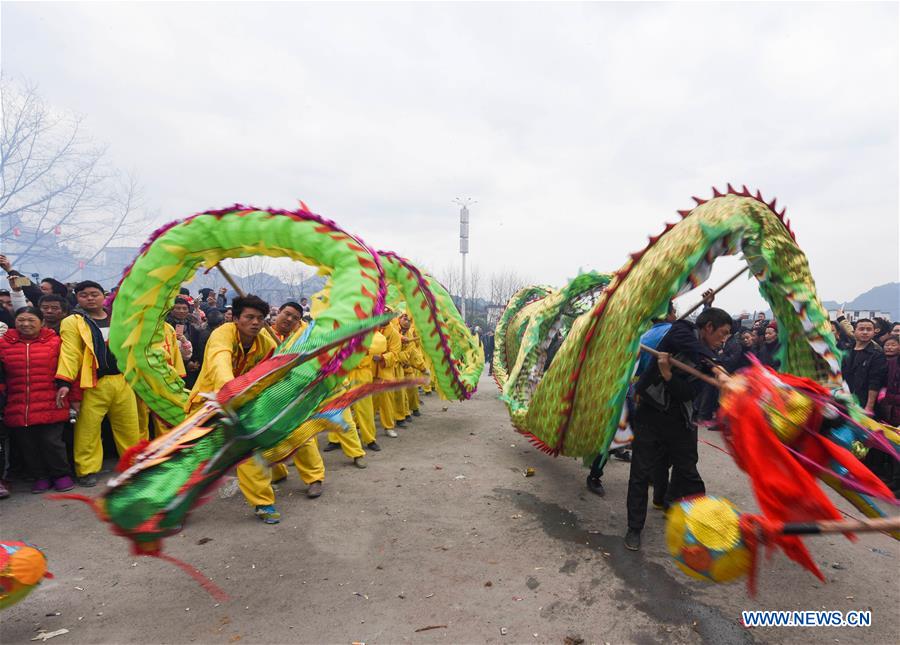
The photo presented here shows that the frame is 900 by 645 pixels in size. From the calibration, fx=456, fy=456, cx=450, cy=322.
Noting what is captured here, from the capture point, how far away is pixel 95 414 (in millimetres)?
3938

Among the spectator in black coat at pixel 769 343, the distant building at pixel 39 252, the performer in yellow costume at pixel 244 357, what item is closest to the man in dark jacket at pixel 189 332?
the performer in yellow costume at pixel 244 357

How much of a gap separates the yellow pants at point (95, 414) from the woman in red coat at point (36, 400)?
0.11m

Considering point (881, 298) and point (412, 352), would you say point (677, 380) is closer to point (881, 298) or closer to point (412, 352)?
point (412, 352)

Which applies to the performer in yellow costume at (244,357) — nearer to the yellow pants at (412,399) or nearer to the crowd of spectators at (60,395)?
the crowd of spectators at (60,395)

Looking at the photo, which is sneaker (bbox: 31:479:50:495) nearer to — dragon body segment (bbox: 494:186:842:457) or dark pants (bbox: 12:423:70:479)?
dark pants (bbox: 12:423:70:479)

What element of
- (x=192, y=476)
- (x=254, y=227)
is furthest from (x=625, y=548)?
(x=254, y=227)

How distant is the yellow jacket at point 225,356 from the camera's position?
2.88 m

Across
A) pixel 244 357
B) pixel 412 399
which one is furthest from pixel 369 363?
pixel 244 357

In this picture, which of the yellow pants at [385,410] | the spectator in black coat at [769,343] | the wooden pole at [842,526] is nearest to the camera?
the wooden pole at [842,526]

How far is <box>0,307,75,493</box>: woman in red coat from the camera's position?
3.66m

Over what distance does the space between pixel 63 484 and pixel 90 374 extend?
922 millimetres

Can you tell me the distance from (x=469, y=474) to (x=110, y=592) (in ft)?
8.96

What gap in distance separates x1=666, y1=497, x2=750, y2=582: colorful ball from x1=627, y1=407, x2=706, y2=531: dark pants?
4.45 ft

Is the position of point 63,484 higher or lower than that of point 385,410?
lower
